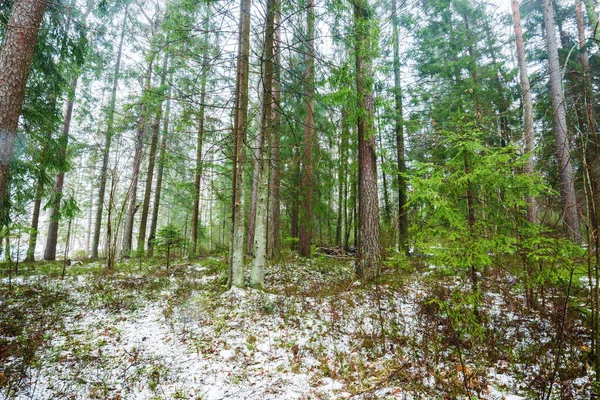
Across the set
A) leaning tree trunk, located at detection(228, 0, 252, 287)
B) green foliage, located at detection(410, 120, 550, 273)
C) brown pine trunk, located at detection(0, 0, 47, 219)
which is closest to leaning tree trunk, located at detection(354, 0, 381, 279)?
green foliage, located at detection(410, 120, 550, 273)

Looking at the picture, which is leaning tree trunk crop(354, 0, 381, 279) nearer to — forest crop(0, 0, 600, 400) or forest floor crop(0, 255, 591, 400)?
forest crop(0, 0, 600, 400)

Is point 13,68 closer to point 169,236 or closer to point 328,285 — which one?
point 169,236

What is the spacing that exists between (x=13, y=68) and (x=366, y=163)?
24.7 feet

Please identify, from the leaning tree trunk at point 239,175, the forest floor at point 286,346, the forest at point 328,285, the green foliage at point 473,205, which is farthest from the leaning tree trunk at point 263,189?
the green foliage at point 473,205

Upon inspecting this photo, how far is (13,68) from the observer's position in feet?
15.4

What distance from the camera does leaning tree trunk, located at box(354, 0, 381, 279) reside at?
6.67 metres

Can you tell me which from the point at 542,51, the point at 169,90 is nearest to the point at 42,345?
the point at 169,90

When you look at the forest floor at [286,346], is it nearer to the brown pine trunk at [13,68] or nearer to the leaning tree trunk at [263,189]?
the leaning tree trunk at [263,189]

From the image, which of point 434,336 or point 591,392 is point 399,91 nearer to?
point 434,336

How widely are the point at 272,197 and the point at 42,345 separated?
7459 mm

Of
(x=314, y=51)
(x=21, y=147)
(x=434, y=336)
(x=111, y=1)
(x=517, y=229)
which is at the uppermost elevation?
(x=111, y=1)

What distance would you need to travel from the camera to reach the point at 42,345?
174 inches

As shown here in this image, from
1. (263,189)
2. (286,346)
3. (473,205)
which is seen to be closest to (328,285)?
(286,346)

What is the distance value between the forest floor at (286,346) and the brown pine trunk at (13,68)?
125 inches
